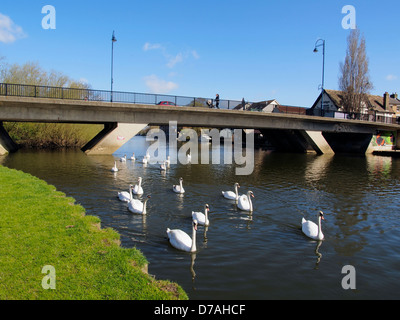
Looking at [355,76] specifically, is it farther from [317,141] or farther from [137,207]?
[137,207]

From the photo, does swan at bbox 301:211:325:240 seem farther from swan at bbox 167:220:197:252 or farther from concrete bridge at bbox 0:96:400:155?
concrete bridge at bbox 0:96:400:155

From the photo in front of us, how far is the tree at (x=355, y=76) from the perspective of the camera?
203ft

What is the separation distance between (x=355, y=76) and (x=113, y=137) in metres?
52.6

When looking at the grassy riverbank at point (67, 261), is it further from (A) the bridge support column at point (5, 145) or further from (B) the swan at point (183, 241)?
(A) the bridge support column at point (5, 145)

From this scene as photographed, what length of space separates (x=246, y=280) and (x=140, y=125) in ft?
92.3

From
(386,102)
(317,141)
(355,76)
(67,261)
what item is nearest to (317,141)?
(317,141)

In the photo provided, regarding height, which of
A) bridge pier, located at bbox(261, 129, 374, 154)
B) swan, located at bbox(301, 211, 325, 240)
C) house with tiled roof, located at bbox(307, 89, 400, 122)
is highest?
house with tiled roof, located at bbox(307, 89, 400, 122)

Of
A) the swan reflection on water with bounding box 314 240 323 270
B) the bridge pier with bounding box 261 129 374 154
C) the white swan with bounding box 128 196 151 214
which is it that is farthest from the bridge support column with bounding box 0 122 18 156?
the bridge pier with bounding box 261 129 374 154

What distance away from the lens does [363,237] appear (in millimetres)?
10578

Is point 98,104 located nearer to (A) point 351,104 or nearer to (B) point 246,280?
(B) point 246,280

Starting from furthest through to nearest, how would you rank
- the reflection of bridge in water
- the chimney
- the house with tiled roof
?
the chimney, the house with tiled roof, the reflection of bridge in water

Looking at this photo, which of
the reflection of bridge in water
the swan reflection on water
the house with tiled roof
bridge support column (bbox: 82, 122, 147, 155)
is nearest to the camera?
the swan reflection on water

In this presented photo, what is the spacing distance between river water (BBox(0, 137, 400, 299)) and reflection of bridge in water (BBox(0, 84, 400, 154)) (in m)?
11.5

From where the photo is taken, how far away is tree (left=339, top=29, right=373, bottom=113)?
6197 centimetres
